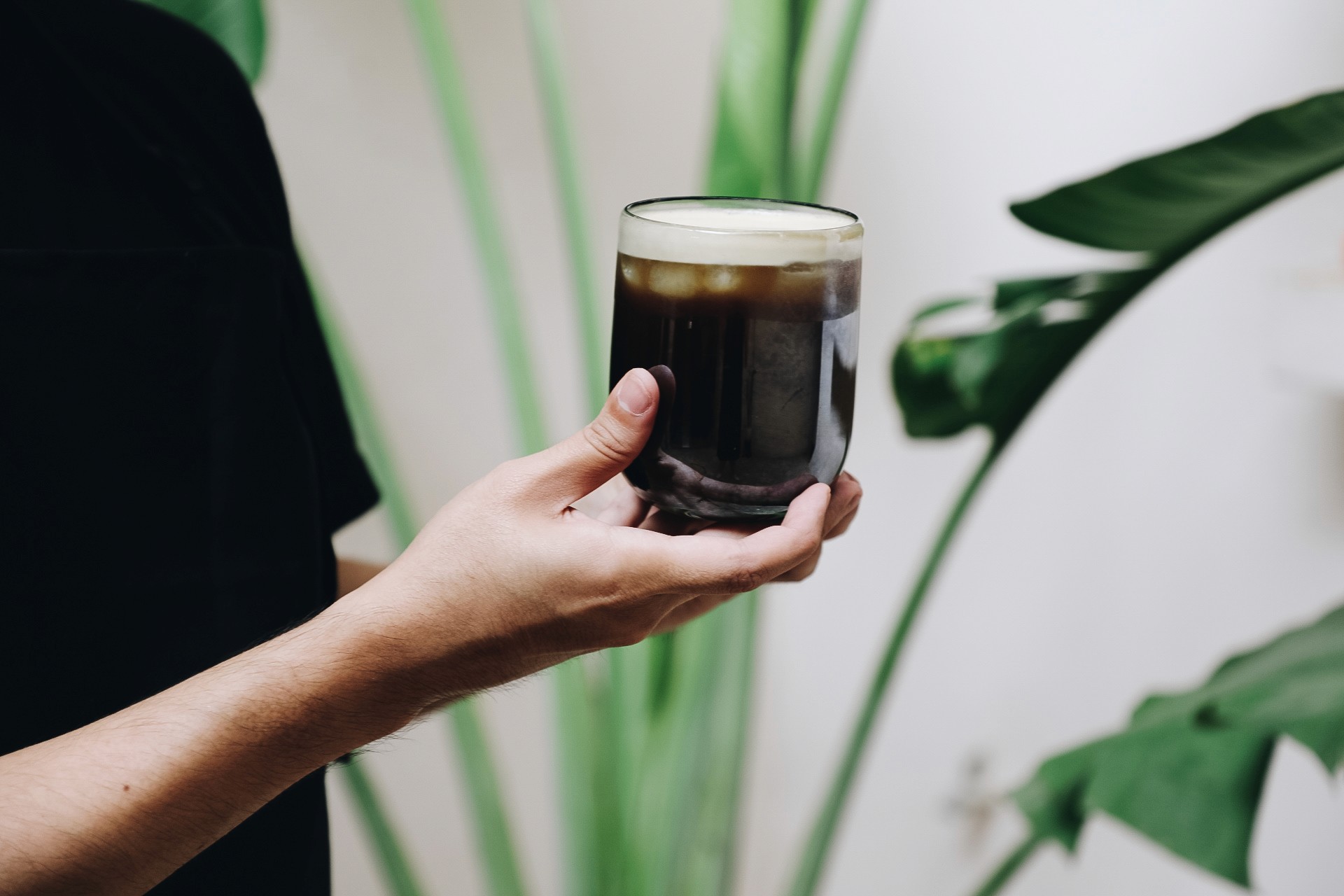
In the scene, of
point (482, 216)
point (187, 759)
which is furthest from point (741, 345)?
point (482, 216)

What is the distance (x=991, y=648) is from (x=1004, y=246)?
518 millimetres

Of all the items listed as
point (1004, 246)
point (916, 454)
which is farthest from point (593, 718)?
point (1004, 246)

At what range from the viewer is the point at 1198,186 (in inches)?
31.5

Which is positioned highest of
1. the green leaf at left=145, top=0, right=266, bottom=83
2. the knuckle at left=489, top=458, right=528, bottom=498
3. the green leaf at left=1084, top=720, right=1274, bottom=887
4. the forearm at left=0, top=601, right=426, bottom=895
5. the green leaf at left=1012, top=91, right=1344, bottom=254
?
the green leaf at left=145, top=0, right=266, bottom=83

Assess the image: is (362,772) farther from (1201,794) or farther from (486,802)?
(1201,794)

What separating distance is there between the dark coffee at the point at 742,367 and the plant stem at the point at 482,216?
50cm

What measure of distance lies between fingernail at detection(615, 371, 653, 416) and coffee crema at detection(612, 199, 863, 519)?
10 millimetres

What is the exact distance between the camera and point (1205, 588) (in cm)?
129

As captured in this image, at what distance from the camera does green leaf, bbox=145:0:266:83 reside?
87 cm

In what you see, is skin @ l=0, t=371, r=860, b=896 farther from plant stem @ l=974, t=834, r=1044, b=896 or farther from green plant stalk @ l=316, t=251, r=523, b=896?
plant stem @ l=974, t=834, r=1044, b=896

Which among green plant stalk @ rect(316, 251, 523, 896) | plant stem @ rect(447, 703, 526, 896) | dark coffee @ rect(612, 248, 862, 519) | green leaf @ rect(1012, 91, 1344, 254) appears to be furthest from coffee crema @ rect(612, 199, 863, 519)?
plant stem @ rect(447, 703, 526, 896)

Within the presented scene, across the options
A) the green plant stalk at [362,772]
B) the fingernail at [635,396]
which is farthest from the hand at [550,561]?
the green plant stalk at [362,772]

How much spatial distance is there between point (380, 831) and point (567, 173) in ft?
2.52

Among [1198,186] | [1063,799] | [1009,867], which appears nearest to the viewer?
[1198,186]
